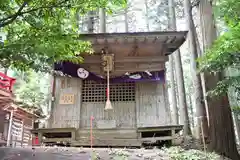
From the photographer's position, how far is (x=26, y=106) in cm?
1527

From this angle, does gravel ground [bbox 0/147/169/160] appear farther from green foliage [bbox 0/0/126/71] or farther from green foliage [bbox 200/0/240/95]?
green foliage [bbox 200/0/240/95]

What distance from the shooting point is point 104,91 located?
9258 millimetres

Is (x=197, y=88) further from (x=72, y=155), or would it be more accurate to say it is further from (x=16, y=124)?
(x=16, y=124)

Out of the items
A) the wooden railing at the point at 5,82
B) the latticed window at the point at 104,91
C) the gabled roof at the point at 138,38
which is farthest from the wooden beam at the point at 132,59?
the wooden railing at the point at 5,82

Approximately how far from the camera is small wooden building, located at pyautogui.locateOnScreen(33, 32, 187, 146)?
839cm

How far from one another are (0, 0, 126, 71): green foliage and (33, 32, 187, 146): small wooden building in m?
3.24

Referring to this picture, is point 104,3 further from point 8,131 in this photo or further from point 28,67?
point 8,131

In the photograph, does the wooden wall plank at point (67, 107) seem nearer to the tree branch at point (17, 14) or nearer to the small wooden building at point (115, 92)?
the small wooden building at point (115, 92)

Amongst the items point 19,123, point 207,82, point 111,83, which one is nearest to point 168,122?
point 207,82

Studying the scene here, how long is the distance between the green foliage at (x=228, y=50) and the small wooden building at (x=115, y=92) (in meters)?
2.05

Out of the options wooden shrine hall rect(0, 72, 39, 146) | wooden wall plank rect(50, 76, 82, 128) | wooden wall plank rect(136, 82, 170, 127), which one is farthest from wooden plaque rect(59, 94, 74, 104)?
wooden shrine hall rect(0, 72, 39, 146)

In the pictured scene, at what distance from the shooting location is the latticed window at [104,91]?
9125 millimetres

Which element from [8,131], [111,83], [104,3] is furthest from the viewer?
[8,131]

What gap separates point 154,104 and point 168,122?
81 centimetres
